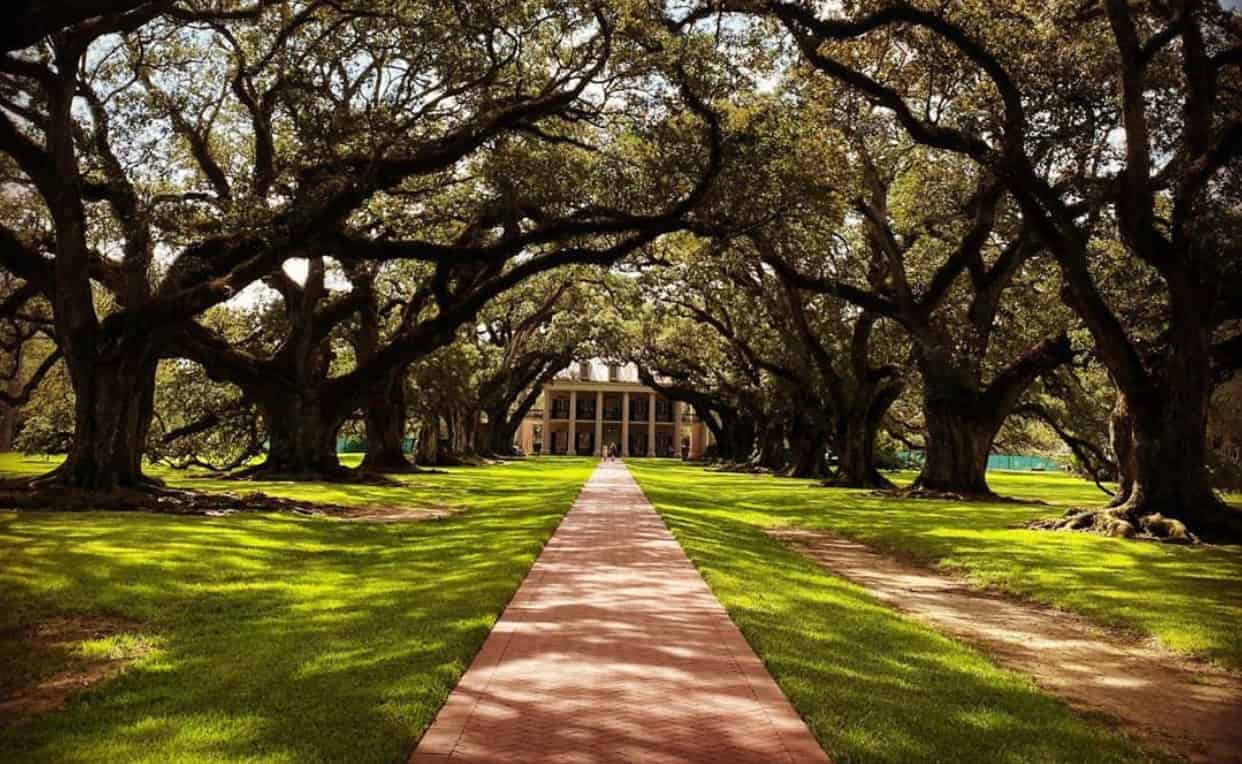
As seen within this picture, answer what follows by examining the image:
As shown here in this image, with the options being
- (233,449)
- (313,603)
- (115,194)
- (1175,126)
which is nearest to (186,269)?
(115,194)

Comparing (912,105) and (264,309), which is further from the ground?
(912,105)

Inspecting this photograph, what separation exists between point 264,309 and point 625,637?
2787 centimetres

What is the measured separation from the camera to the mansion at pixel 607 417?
310ft

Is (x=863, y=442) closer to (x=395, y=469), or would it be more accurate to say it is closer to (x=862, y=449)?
(x=862, y=449)

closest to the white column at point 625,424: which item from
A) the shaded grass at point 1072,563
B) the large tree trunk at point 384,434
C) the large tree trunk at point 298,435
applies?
the large tree trunk at point 384,434

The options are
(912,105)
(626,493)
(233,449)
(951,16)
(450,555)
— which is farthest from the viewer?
(233,449)

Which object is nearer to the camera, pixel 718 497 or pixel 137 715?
pixel 137 715

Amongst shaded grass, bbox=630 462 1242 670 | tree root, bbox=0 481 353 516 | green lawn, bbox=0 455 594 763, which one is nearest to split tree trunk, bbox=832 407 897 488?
shaded grass, bbox=630 462 1242 670

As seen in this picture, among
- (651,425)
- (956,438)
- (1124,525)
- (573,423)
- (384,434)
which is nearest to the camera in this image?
(1124,525)

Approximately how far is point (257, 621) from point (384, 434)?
2731cm

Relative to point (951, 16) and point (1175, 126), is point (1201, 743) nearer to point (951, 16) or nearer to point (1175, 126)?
point (951, 16)

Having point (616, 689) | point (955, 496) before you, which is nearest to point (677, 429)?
point (955, 496)

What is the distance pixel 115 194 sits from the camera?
61.9ft

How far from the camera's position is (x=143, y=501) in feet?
54.0
